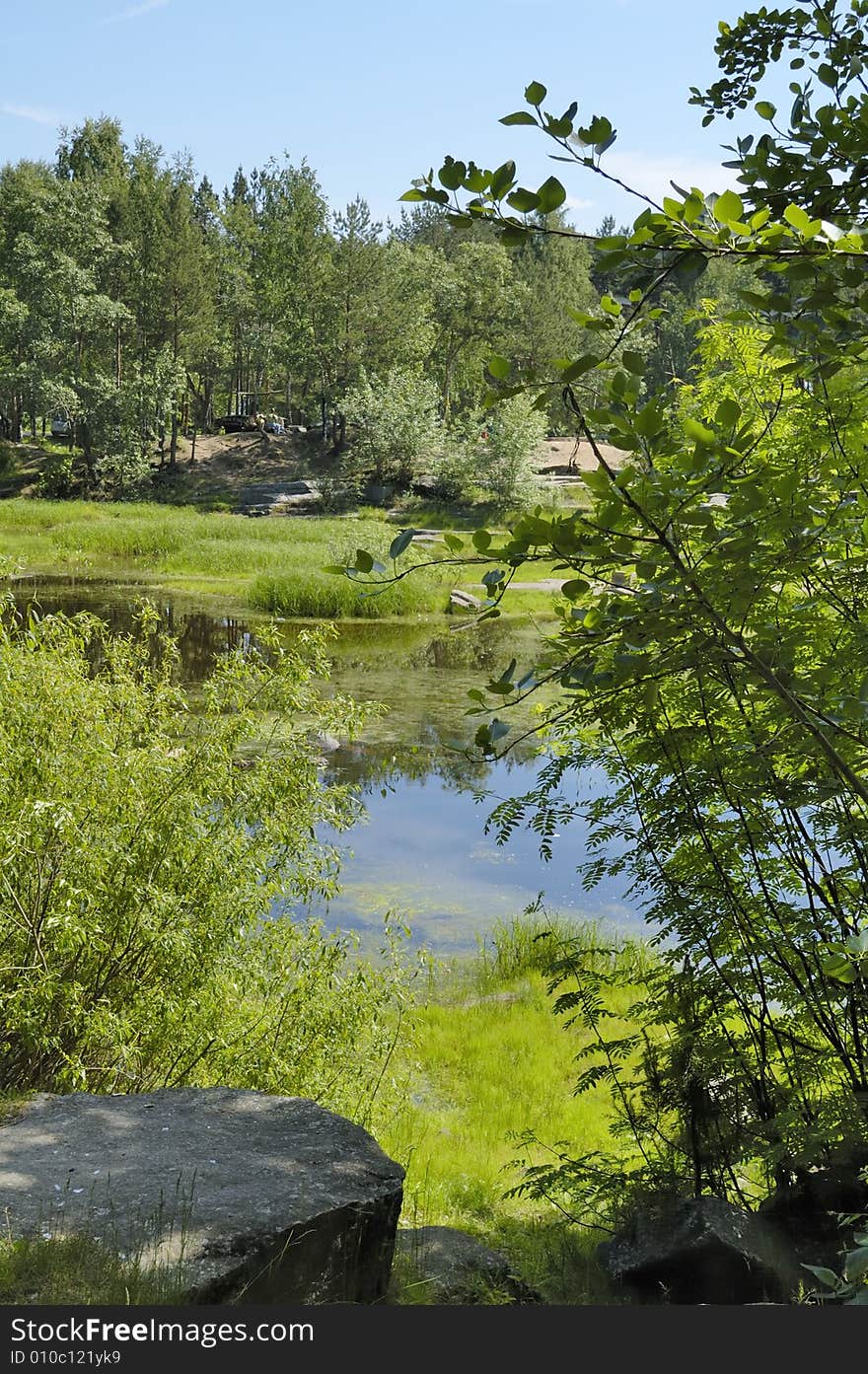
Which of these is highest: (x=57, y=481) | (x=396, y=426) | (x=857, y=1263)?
(x=396, y=426)

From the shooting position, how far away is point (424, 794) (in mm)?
15648

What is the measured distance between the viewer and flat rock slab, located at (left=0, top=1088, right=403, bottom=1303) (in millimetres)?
3869

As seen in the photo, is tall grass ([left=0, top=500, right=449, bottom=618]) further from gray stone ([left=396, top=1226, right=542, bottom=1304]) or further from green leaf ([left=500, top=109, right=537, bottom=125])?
green leaf ([left=500, top=109, right=537, bottom=125])

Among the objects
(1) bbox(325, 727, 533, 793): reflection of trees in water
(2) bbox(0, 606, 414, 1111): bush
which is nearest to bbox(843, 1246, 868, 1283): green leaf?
(2) bbox(0, 606, 414, 1111): bush

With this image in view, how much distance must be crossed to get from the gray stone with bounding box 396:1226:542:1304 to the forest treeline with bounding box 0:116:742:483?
45.7 metres

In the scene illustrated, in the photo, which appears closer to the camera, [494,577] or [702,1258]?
[494,577]

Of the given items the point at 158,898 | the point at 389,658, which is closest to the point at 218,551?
the point at 389,658

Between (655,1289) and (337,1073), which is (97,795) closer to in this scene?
(337,1073)

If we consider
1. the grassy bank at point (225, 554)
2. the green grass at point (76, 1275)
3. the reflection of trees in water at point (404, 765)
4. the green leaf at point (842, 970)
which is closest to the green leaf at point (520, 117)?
the green leaf at point (842, 970)

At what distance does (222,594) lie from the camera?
29.0 m

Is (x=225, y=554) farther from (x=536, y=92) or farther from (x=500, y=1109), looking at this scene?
(x=536, y=92)

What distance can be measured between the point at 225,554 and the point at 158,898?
1134 inches

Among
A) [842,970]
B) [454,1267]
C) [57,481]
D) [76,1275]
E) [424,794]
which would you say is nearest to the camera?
[842,970]

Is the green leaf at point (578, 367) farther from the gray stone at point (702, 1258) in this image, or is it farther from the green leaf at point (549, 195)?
the gray stone at point (702, 1258)
